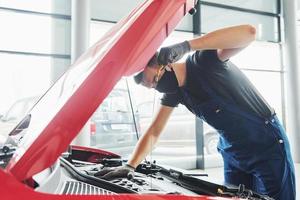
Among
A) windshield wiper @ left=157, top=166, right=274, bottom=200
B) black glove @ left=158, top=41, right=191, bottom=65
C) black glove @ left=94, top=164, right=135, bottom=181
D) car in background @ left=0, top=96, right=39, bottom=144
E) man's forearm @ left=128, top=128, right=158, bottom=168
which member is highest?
black glove @ left=158, top=41, right=191, bottom=65

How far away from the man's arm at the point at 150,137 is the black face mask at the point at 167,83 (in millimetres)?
209

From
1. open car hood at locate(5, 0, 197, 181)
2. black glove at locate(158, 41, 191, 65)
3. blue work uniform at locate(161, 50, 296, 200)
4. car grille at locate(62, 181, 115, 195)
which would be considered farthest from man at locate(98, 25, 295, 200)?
open car hood at locate(5, 0, 197, 181)

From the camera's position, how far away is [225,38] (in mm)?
1104

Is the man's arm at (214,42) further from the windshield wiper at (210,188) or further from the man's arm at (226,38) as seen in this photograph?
the windshield wiper at (210,188)

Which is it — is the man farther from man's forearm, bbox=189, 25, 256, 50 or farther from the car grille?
the car grille

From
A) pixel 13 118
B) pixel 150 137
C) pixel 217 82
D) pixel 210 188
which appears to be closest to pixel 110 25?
pixel 13 118

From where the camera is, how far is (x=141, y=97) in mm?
1255

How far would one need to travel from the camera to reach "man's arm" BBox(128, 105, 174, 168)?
4.67 ft

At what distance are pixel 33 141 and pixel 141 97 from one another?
58 cm

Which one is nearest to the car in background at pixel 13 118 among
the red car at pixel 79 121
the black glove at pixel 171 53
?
the red car at pixel 79 121

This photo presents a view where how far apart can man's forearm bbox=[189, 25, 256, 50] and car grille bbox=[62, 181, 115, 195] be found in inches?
22.2

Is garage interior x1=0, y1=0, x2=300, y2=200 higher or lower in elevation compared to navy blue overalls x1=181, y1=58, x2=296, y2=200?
higher

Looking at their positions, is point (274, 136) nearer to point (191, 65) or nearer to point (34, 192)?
point (191, 65)

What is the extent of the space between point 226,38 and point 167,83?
31 centimetres
